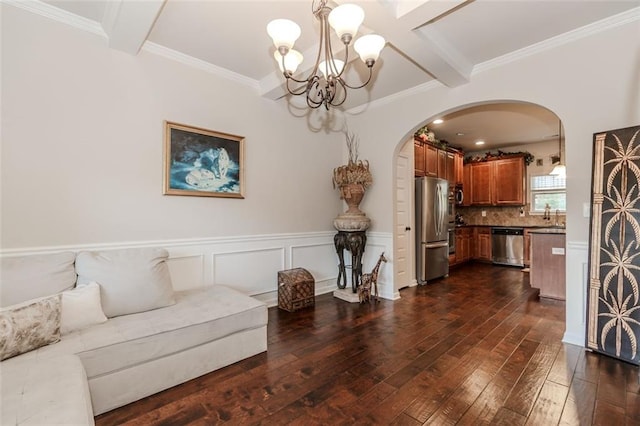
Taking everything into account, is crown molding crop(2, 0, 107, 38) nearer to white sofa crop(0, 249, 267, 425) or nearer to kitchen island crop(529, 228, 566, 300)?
white sofa crop(0, 249, 267, 425)

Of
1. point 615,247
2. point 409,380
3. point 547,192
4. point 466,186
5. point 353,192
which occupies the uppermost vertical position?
point 466,186

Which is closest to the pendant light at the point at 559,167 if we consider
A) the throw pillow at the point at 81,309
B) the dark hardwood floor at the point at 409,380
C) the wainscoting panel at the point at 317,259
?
the dark hardwood floor at the point at 409,380

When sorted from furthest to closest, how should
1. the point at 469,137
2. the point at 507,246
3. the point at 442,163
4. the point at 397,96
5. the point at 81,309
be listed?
the point at 507,246
the point at 469,137
the point at 442,163
the point at 397,96
the point at 81,309

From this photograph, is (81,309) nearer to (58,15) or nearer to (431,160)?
(58,15)

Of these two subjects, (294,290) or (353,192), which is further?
(353,192)

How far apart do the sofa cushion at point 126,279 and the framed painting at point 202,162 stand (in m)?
0.75

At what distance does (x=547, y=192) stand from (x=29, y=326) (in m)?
8.39

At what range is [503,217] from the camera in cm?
698

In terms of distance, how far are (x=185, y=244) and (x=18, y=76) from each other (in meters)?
1.79

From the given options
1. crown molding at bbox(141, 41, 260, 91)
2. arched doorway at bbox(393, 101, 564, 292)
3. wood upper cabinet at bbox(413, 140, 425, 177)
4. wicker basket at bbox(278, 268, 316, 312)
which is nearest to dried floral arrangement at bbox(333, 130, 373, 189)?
arched doorway at bbox(393, 101, 564, 292)

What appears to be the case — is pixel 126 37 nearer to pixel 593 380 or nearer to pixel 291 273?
pixel 291 273

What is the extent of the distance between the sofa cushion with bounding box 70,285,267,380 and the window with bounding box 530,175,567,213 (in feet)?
22.9

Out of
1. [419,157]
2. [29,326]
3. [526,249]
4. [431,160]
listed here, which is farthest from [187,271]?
[526,249]

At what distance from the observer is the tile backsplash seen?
21.2 feet
